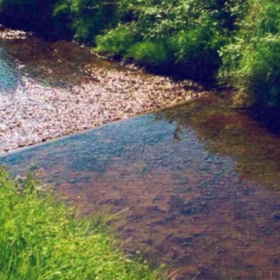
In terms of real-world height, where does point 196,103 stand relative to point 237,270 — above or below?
above

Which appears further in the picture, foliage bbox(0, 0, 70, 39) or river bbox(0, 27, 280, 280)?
foliage bbox(0, 0, 70, 39)

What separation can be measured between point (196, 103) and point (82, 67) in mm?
2421

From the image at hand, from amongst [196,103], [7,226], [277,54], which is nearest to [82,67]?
[196,103]

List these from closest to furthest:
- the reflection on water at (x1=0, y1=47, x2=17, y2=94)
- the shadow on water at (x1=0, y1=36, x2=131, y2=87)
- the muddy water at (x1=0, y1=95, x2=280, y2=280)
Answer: the muddy water at (x1=0, y1=95, x2=280, y2=280) → the reflection on water at (x1=0, y1=47, x2=17, y2=94) → the shadow on water at (x1=0, y1=36, x2=131, y2=87)

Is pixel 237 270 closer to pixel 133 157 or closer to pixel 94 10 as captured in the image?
pixel 133 157

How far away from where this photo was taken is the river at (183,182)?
537cm

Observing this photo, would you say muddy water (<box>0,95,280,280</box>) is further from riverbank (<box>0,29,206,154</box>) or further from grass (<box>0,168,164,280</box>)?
grass (<box>0,168,164,280</box>)

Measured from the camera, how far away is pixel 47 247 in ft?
12.9

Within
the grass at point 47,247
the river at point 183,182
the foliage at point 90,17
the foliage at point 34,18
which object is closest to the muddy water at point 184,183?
the river at point 183,182

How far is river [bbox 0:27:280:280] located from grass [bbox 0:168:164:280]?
0.67 meters

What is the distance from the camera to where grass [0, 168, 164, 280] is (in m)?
3.75

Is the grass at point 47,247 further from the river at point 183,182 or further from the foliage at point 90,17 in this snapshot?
the foliage at point 90,17

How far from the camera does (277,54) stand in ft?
26.0

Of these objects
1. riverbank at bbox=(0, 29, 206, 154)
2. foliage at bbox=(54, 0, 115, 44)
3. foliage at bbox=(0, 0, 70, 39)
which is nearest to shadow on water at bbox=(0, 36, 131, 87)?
riverbank at bbox=(0, 29, 206, 154)
